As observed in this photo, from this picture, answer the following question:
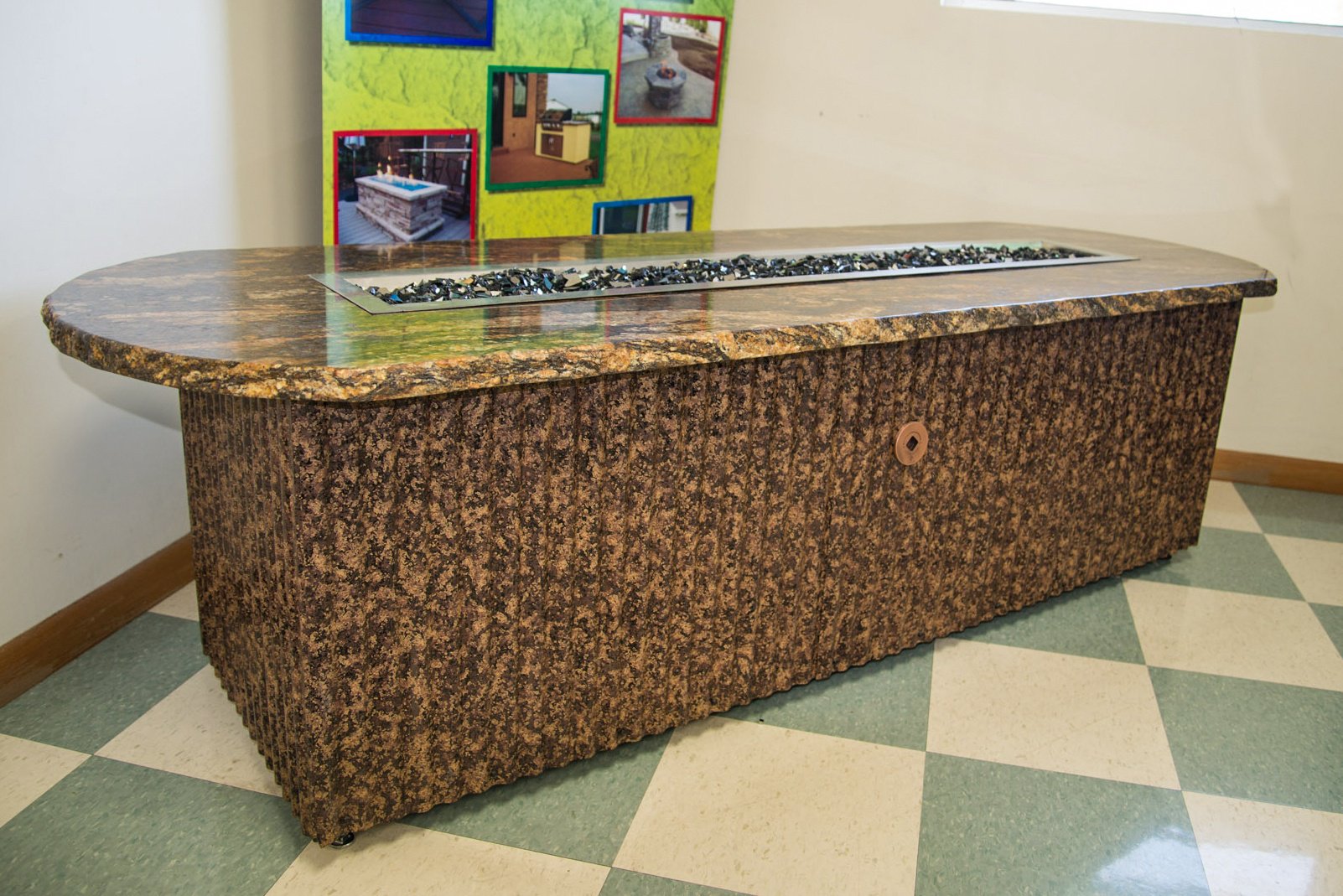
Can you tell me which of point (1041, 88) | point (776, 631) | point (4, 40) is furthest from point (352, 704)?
point (1041, 88)

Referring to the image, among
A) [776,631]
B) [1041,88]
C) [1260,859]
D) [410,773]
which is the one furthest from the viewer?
[1041,88]

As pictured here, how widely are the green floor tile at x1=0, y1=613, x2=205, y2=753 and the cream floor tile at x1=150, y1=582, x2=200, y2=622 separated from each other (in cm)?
2

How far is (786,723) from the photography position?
6.13 ft

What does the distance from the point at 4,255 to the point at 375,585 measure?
88 cm

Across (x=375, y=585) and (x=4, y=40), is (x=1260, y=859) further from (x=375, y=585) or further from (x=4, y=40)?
(x=4, y=40)

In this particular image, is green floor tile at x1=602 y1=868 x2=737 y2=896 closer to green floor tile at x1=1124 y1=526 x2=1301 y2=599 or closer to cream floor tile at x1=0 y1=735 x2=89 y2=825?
cream floor tile at x1=0 y1=735 x2=89 y2=825

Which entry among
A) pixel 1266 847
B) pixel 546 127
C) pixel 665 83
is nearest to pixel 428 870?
pixel 1266 847

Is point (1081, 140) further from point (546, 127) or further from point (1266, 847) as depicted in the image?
point (1266, 847)

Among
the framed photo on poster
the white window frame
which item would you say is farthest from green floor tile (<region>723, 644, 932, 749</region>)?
the white window frame

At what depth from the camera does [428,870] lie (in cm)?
148

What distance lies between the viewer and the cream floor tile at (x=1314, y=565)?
251 cm

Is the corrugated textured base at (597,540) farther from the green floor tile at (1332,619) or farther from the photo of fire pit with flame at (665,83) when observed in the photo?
the photo of fire pit with flame at (665,83)

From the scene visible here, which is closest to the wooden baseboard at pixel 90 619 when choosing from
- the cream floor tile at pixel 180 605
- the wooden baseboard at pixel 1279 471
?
the cream floor tile at pixel 180 605

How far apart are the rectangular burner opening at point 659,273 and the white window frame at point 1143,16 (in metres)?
0.96
